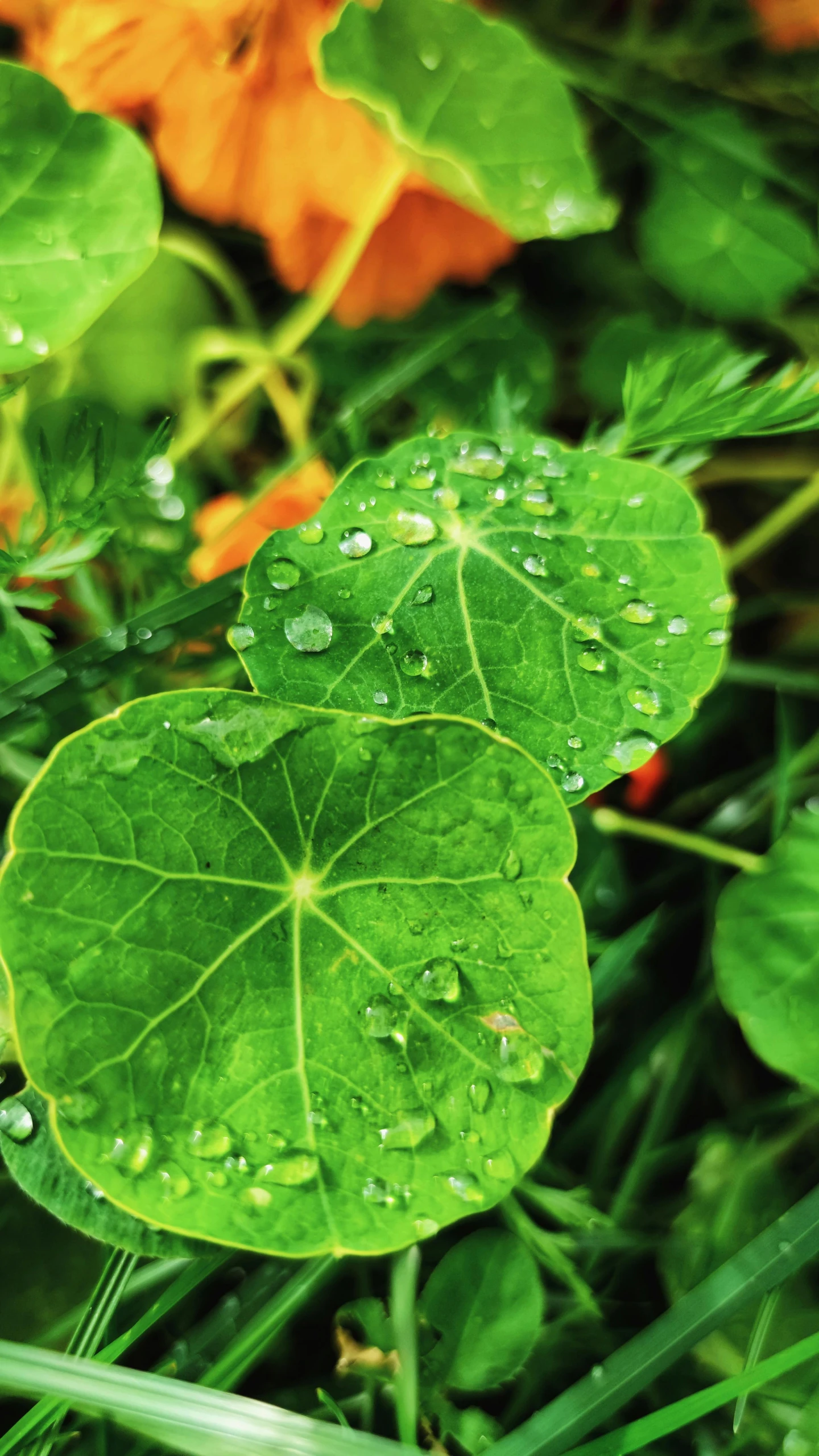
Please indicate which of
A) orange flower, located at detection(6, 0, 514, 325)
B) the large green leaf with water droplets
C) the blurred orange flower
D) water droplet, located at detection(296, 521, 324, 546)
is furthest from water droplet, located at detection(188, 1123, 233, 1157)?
the blurred orange flower

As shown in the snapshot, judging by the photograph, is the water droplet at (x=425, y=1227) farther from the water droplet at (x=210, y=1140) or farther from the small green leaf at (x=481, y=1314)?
the small green leaf at (x=481, y=1314)

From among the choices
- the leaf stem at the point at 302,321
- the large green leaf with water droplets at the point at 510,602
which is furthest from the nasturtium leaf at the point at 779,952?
the leaf stem at the point at 302,321

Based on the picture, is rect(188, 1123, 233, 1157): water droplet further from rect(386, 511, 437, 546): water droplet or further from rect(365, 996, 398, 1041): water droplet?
rect(386, 511, 437, 546): water droplet

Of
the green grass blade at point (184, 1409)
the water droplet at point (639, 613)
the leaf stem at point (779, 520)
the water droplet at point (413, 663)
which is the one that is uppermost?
the water droplet at point (413, 663)

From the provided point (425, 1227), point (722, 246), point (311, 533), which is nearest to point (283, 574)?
point (311, 533)

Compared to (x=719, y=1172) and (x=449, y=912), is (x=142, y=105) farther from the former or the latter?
(x=719, y=1172)

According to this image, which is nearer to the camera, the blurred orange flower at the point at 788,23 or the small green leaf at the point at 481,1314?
the small green leaf at the point at 481,1314

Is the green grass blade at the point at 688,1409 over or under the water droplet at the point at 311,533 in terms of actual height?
under

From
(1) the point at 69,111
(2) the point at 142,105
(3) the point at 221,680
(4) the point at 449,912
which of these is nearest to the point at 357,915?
(4) the point at 449,912
